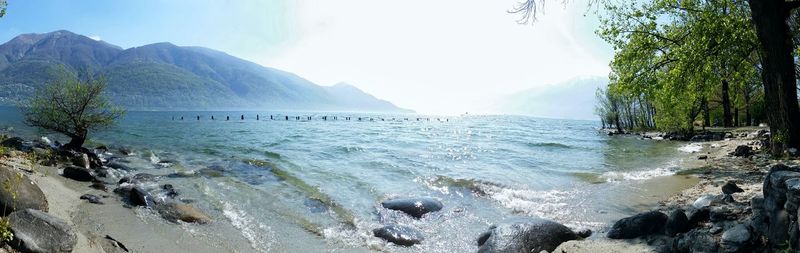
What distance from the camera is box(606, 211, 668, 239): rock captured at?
8.28 metres

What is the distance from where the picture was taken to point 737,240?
5938 mm

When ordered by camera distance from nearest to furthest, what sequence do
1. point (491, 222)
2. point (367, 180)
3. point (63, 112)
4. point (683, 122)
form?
point (491, 222) → point (367, 180) → point (63, 112) → point (683, 122)

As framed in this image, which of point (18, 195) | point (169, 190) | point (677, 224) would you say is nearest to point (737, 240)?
point (677, 224)

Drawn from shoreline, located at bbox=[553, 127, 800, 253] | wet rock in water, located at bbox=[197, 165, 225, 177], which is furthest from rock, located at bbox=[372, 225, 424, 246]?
wet rock in water, located at bbox=[197, 165, 225, 177]

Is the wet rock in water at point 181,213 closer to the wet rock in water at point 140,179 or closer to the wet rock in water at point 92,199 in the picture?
the wet rock in water at point 92,199

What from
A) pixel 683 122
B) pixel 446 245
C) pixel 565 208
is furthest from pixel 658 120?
pixel 446 245

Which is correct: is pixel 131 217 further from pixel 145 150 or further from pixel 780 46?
pixel 145 150

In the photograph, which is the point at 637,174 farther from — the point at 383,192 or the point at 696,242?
the point at 696,242

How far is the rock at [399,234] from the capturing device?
10016mm

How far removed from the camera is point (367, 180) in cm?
1848

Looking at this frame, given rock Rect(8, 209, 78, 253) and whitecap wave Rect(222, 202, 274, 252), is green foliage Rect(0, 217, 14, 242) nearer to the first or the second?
rock Rect(8, 209, 78, 253)

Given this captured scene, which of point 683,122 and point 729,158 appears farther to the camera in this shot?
point 683,122

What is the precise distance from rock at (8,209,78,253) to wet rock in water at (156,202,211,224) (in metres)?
3.99

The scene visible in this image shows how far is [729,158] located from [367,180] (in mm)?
18701
